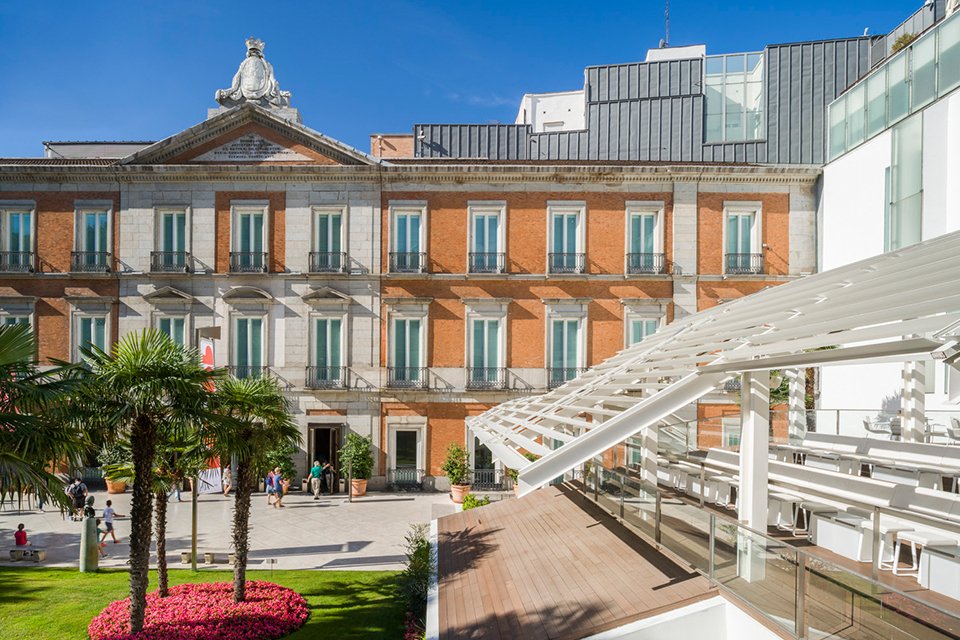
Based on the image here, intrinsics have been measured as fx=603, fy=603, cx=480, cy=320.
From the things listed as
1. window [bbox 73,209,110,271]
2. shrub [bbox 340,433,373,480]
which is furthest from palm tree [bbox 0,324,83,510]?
window [bbox 73,209,110,271]

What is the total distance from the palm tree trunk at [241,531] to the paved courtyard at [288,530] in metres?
2.08

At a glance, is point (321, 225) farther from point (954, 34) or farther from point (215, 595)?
point (954, 34)

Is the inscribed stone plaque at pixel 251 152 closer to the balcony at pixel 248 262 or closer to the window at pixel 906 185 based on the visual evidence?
the balcony at pixel 248 262

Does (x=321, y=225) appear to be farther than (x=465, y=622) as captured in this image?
Yes

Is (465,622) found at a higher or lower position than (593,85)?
lower

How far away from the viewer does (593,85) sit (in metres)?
33.3

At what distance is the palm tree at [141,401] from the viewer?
846 centimetres

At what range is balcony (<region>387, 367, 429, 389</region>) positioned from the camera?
22.5 meters

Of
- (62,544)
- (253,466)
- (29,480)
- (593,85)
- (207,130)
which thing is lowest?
(62,544)

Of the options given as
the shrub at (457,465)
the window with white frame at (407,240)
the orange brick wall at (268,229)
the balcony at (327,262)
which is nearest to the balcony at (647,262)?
the window with white frame at (407,240)

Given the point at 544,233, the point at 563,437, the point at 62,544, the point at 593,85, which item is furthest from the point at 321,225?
the point at 593,85

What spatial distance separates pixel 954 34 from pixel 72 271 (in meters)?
29.1

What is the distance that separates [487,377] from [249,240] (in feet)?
34.0

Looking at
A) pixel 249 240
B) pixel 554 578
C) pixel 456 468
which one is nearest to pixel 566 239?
pixel 456 468
